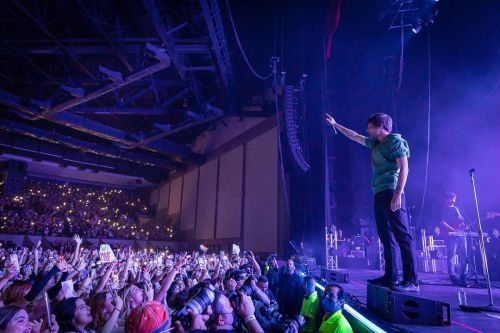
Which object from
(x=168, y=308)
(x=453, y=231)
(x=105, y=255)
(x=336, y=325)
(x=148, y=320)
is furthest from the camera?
(x=453, y=231)

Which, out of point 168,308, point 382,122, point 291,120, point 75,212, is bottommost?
point 168,308

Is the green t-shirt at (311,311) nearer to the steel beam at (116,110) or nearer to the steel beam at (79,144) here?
the steel beam at (116,110)

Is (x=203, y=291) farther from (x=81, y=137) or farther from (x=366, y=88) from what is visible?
(x=81, y=137)

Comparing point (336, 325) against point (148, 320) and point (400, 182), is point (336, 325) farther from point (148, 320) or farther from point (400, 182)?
point (148, 320)

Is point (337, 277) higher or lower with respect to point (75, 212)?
lower

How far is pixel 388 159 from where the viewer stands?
2.88 metres

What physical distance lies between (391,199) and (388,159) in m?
0.37

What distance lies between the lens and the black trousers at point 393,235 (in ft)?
8.85

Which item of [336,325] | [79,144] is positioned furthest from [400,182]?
[79,144]

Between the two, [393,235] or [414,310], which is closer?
[414,310]

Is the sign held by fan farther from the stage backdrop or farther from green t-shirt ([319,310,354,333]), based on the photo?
the stage backdrop

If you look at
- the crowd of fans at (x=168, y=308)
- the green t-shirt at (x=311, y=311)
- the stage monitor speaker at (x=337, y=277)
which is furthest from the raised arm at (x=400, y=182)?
the stage monitor speaker at (x=337, y=277)

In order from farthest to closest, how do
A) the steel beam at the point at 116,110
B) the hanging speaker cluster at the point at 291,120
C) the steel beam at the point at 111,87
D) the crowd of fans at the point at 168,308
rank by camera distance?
the steel beam at the point at 116,110 < the steel beam at the point at 111,87 < the hanging speaker cluster at the point at 291,120 < the crowd of fans at the point at 168,308

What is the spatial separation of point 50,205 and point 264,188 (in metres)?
16.0
